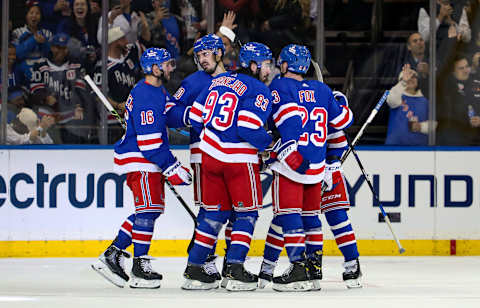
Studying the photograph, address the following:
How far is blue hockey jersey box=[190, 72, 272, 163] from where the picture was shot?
6180mm

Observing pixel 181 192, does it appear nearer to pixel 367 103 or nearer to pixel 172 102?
pixel 367 103

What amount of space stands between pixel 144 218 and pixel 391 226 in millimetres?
2987

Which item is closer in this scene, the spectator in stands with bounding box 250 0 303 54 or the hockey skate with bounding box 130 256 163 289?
the hockey skate with bounding box 130 256 163 289

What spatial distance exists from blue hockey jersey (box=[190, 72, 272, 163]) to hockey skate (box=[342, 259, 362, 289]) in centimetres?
89

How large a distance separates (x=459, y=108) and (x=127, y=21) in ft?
9.74

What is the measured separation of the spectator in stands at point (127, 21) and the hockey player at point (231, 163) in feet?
10.4

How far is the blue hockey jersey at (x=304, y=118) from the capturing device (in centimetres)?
630

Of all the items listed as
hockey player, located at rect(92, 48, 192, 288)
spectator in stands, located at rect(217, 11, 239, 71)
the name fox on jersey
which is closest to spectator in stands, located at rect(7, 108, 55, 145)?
spectator in stands, located at rect(217, 11, 239, 71)

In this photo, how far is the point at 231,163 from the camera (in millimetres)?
6238

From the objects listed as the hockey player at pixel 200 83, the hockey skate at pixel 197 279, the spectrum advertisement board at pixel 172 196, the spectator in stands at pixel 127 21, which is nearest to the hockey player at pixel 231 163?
the hockey skate at pixel 197 279

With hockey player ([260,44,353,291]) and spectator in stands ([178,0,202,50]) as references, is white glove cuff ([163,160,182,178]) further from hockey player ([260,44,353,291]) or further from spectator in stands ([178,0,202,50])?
spectator in stands ([178,0,202,50])

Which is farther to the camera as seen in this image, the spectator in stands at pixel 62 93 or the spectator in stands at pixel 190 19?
the spectator in stands at pixel 190 19

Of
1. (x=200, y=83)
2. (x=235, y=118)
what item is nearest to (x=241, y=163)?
(x=235, y=118)

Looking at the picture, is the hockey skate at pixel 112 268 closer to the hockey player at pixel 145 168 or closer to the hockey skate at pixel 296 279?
the hockey player at pixel 145 168
